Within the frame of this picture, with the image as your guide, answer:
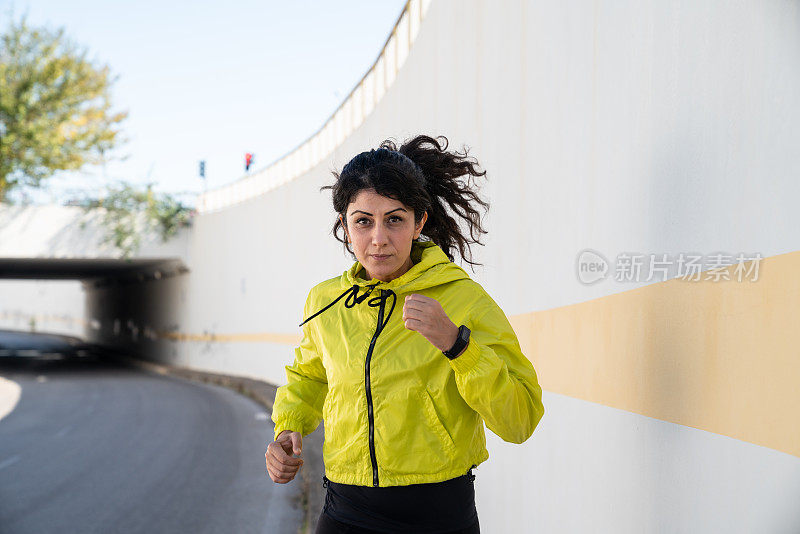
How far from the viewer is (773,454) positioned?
1859 millimetres

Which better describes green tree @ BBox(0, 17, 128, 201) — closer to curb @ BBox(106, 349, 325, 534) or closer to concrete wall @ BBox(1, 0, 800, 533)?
curb @ BBox(106, 349, 325, 534)

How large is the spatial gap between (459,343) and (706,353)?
0.78 metres

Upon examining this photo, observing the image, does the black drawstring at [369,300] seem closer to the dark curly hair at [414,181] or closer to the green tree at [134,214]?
the dark curly hair at [414,181]

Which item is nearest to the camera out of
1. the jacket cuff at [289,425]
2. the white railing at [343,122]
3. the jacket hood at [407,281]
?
the jacket hood at [407,281]

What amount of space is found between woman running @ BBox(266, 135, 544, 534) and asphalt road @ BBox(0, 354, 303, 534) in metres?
4.24

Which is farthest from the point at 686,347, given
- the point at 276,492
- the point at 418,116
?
the point at 276,492

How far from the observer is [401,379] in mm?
2160

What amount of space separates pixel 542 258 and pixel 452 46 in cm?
280

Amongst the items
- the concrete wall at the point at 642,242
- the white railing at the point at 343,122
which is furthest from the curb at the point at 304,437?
the white railing at the point at 343,122

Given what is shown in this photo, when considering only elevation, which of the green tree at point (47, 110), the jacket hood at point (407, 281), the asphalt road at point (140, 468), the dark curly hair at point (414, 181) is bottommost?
the asphalt road at point (140, 468)

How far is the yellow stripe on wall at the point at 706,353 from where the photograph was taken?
1.83 m

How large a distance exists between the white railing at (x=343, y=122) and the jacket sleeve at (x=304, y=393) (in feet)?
17.6

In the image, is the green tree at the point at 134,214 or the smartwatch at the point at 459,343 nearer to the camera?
the smartwatch at the point at 459,343

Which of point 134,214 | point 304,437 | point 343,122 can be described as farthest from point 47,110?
point 304,437
